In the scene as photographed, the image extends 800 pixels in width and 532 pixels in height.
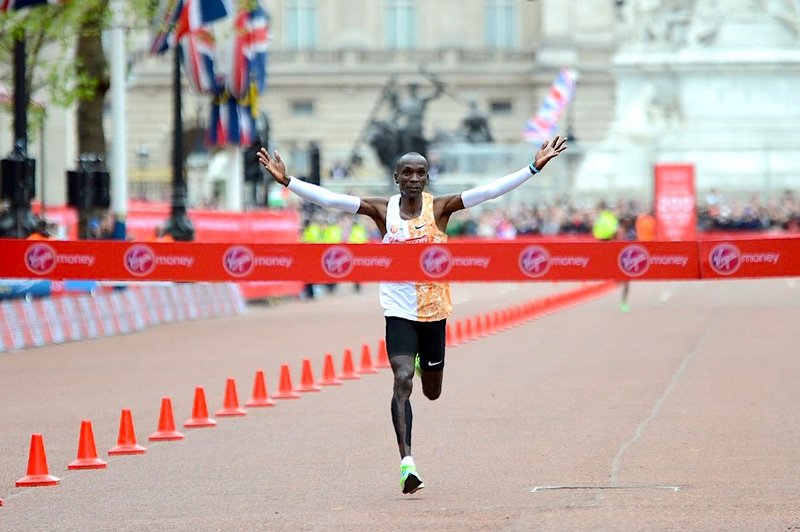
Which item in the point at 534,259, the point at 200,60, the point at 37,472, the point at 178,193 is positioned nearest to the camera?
the point at 37,472

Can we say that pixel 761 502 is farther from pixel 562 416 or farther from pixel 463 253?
pixel 562 416

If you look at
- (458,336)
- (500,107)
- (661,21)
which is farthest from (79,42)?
(500,107)

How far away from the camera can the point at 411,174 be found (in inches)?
480

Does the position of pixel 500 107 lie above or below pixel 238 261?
above

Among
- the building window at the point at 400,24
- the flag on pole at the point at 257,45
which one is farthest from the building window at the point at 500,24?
the flag on pole at the point at 257,45

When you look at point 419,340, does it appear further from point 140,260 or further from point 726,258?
point 140,260

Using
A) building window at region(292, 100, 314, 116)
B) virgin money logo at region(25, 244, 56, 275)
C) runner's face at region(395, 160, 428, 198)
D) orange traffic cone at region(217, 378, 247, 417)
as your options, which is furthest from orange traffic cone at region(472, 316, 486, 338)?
building window at region(292, 100, 314, 116)

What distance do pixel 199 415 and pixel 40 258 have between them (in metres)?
1.58

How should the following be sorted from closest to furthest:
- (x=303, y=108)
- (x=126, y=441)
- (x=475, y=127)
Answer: (x=126, y=441) < (x=475, y=127) < (x=303, y=108)

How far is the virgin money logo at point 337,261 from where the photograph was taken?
14.8 meters

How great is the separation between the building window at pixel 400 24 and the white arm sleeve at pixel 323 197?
86773mm

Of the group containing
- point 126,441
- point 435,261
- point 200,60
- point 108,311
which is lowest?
point 108,311

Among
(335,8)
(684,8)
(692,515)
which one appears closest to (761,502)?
(692,515)

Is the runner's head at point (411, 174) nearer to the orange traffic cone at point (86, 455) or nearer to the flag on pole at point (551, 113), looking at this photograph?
the orange traffic cone at point (86, 455)
